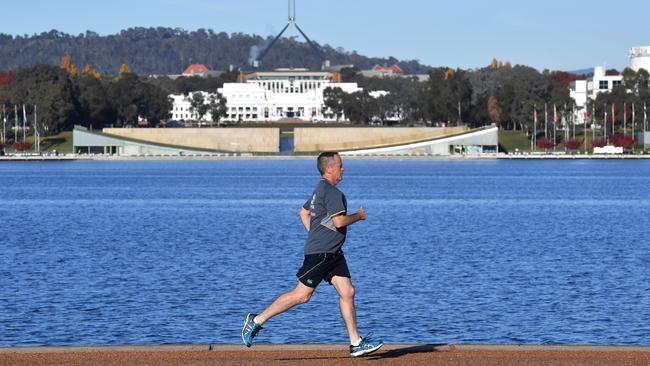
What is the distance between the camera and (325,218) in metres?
19.3

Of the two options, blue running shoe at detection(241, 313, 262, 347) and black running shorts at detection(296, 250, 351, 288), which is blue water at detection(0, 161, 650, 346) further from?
black running shorts at detection(296, 250, 351, 288)

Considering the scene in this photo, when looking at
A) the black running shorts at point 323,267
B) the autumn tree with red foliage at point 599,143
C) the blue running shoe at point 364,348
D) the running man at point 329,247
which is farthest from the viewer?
the autumn tree with red foliage at point 599,143

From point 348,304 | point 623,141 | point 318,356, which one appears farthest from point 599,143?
point 318,356

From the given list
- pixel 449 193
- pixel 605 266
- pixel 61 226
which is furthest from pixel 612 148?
pixel 605 266

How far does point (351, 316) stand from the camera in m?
19.3

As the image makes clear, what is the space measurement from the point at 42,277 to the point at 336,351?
22.1 m

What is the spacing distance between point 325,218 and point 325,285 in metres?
18.0

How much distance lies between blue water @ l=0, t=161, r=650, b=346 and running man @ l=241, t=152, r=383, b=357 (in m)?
8.35

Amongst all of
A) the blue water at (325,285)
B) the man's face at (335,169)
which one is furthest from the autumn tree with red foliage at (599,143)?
the man's face at (335,169)

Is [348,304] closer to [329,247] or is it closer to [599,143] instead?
[329,247]

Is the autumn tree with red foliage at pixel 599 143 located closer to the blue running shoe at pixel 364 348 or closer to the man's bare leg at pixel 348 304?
the man's bare leg at pixel 348 304

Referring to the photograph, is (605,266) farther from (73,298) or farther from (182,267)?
(73,298)

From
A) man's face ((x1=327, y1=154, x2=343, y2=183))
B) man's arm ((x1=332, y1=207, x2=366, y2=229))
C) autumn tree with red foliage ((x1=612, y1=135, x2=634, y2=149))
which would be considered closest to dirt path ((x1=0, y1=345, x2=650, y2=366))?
man's arm ((x1=332, y1=207, x2=366, y2=229))

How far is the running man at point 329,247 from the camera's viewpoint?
62.8 feet
